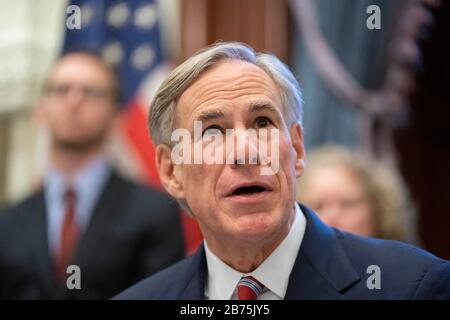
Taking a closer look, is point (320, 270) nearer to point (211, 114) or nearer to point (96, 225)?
point (211, 114)

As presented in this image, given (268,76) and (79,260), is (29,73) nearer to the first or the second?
(79,260)

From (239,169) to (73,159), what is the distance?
1404 millimetres

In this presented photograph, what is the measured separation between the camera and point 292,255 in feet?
5.31

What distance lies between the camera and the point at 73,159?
2768 mm

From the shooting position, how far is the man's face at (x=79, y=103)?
2.65 meters

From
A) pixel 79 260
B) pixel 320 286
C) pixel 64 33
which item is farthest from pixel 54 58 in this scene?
pixel 320 286

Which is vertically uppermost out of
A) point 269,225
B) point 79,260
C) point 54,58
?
point 54,58

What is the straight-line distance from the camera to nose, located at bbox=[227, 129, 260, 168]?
150cm

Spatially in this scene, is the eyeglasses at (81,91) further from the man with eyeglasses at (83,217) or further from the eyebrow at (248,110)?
the eyebrow at (248,110)

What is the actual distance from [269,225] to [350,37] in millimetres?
1335

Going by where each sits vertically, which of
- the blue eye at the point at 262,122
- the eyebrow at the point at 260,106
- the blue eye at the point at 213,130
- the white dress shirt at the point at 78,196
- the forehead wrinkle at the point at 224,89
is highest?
the forehead wrinkle at the point at 224,89

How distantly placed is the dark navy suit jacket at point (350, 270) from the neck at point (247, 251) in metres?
0.06

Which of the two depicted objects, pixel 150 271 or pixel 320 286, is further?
pixel 150 271

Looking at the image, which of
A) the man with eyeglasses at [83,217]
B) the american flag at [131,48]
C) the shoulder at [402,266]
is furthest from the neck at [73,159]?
the shoulder at [402,266]
